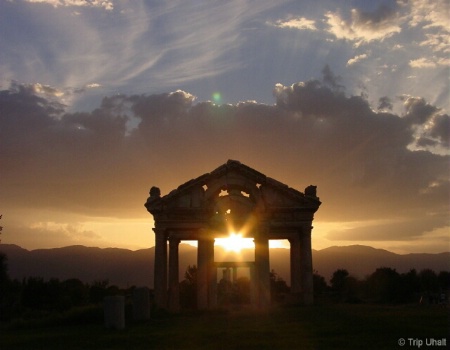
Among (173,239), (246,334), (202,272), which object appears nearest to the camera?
(246,334)

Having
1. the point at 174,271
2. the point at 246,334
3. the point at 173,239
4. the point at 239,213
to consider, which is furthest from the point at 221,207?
the point at 246,334

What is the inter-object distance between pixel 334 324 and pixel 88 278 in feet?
546

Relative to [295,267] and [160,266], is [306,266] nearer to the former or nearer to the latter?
[295,267]

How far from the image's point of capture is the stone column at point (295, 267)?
4200cm

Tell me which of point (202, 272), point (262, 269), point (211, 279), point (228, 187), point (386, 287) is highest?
point (228, 187)

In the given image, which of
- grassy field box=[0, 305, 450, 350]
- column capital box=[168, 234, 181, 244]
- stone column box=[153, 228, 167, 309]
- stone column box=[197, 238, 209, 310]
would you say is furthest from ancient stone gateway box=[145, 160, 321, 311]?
grassy field box=[0, 305, 450, 350]

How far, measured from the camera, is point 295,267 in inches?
1698

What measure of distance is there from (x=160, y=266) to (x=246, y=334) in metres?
19.2

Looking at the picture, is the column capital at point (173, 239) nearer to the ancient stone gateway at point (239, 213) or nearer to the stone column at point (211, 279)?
the ancient stone gateway at point (239, 213)

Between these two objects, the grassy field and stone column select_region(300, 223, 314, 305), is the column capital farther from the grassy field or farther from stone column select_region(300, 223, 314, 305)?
the grassy field

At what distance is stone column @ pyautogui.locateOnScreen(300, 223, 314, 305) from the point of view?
130 ft

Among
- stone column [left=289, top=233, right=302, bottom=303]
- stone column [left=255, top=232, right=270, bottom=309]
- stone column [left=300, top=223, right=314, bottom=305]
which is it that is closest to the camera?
stone column [left=300, top=223, right=314, bottom=305]

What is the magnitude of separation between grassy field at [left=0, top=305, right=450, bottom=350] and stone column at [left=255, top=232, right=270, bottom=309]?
461 inches

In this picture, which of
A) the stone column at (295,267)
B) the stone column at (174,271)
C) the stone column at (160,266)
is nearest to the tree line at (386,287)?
the stone column at (295,267)
